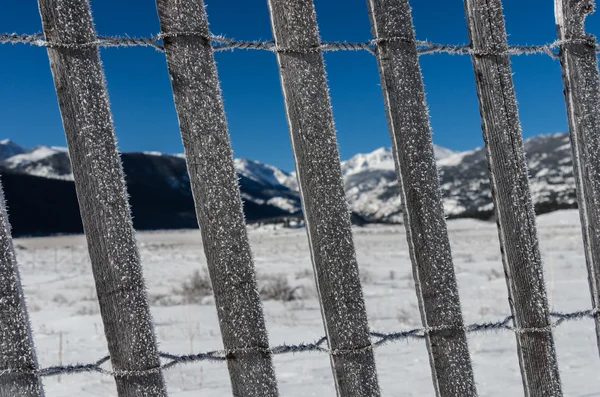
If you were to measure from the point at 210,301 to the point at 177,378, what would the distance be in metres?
4.73

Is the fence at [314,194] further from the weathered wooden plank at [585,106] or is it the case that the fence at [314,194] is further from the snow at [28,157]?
the snow at [28,157]

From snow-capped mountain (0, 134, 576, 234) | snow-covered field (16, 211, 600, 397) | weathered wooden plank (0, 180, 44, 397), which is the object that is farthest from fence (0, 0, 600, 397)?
snow-capped mountain (0, 134, 576, 234)

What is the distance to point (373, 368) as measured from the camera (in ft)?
6.60

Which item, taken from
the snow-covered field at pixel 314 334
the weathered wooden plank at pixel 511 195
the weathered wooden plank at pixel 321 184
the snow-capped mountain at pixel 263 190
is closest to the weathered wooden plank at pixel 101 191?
the weathered wooden plank at pixel 321 184

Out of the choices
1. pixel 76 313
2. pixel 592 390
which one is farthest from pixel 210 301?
pixel 592 390

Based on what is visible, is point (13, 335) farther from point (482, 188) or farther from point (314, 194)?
point (482, 188)

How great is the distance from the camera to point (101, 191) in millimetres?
1688

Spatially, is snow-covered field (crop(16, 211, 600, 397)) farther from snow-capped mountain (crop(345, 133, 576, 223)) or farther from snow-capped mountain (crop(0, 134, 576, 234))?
snow-capped mountain (crop(0, 134, 576, 234))

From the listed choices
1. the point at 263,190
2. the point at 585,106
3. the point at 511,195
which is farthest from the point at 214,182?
the point at 263,190

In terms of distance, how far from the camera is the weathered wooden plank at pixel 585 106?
248cm

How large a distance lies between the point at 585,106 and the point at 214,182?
1667 mm

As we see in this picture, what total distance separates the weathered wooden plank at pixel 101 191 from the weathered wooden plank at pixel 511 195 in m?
1.42

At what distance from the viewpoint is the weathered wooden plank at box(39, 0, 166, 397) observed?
1666mm

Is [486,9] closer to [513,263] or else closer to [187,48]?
[513,263]
